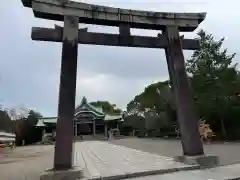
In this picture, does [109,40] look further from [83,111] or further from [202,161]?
[83,111]

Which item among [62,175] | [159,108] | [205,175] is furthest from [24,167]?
[159,108]

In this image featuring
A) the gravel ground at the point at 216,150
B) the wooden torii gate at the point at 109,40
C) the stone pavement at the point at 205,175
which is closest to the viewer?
the stone pavement at the point at 205,175

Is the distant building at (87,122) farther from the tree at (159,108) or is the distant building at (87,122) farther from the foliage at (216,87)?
the foliage at (216,87)

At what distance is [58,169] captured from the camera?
21.5ft

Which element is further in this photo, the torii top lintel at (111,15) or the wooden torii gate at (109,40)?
the torii top lintel at (111,15)

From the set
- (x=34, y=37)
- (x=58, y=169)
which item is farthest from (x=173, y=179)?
(x=34, y=37)

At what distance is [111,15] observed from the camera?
7.91m

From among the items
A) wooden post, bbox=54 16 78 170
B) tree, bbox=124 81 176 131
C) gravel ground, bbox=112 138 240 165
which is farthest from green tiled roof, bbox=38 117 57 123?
wooden post, bbox=54 16 78 170

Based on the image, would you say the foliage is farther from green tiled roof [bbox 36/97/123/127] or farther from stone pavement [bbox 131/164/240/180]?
green tiled roof [bbox 36/97/123/127]

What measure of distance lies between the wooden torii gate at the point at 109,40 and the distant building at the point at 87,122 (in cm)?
4031

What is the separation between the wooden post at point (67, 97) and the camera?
6.67m

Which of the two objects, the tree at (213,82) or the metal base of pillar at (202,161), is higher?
the tree at (213,82)

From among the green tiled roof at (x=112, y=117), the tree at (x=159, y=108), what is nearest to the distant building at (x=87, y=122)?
the green tiled roof at (x=112, y=117)

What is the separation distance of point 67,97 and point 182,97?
3.25m
